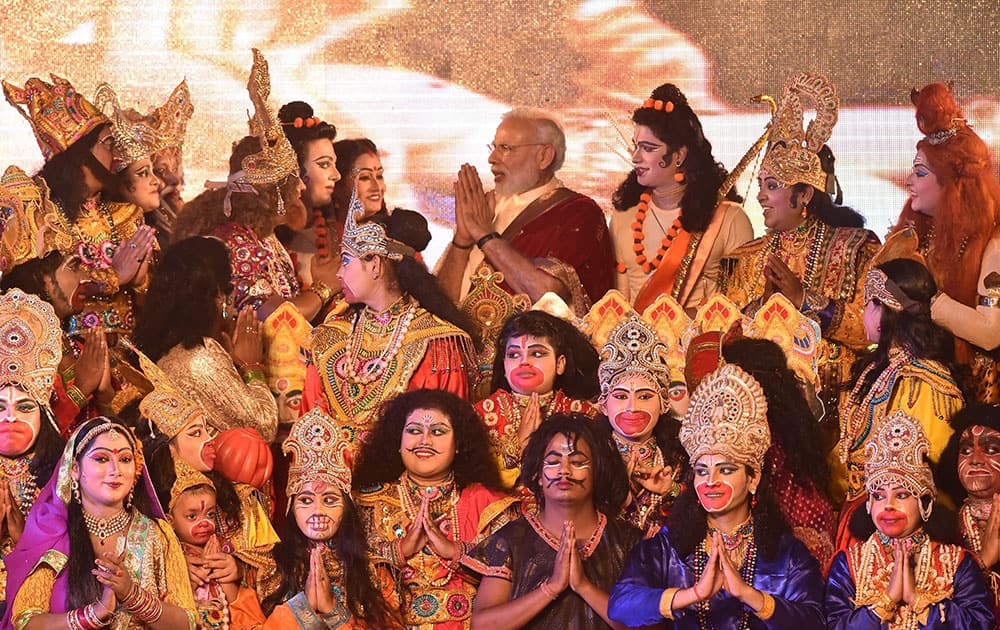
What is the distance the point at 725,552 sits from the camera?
6504 mm

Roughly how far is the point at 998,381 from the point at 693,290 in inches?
50.9

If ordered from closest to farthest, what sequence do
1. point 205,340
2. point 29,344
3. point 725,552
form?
1. point 725,552
2. point 29,344
3. point 205,340

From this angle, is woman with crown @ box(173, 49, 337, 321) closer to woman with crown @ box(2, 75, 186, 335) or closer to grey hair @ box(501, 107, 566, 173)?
woman with crown @ box(2, 75, 186, 335)

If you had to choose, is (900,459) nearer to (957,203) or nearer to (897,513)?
(897,513)

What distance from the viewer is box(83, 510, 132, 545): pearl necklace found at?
675 centimetres

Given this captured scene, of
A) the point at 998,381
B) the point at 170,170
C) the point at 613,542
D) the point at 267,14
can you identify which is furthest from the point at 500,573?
the point at 267,14

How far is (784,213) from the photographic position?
330 inches

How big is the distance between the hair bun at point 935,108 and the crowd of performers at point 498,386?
1 centimetres

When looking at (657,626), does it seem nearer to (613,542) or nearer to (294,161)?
(613,542)

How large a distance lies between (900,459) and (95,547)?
2301mm

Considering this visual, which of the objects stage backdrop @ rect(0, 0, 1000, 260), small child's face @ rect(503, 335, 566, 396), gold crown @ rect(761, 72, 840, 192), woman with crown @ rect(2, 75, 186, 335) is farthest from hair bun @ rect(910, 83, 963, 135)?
woman with crown @ rect(2, 75, 186, 335)

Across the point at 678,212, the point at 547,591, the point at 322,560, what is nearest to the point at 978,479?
the point at 547,591

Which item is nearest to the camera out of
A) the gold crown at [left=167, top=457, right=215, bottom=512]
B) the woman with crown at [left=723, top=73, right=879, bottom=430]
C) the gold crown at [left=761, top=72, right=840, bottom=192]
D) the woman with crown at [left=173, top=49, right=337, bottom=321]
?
the gold crown at [left=167, top=457, right=215, bottom=512]

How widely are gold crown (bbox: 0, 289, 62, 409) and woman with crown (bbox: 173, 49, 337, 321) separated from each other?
38.5 inches
